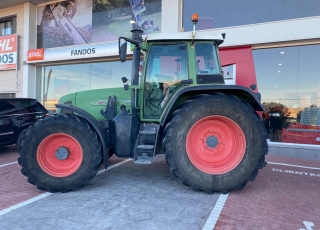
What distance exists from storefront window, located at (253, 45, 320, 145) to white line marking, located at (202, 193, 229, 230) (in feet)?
16.5

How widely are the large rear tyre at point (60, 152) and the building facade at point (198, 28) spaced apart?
5670 mm

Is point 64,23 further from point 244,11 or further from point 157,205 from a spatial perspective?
point 157,205

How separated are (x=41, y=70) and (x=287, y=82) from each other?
10880mm

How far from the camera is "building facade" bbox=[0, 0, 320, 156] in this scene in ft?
24.3

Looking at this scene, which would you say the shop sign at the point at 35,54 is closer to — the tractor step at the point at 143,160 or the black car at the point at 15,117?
the black car at the point at 15,117

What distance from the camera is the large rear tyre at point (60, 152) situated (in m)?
3.83

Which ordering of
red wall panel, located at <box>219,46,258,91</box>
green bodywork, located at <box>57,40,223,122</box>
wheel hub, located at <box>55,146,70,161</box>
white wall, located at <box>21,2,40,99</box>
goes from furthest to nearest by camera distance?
1. white wall, located at <box>21,2,40,99</box>
2. red wall panel, located at <box>219,46,258,91</box>
3. green bodywork, located at <box>57,40,223,122</box>
4. wheel hub, located at <box>55,146,70,161</box>

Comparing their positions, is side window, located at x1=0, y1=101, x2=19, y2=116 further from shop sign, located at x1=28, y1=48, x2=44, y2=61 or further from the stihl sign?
the stihl sign

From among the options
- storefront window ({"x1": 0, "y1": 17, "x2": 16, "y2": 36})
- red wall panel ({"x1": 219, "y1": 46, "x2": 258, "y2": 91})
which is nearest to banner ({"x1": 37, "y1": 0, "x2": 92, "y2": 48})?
storefront window ({"x1": 0, "y1": 17, "x2": 16, "y2": 36})

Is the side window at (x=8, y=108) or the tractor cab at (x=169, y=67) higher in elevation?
the tractor cab at (x=169, y=67)

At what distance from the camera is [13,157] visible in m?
6.61

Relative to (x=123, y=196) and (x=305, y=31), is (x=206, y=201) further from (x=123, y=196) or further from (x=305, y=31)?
(x=305, y=31)

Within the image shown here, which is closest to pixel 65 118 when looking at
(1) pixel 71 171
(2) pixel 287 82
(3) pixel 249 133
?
(1) pixel 71 171

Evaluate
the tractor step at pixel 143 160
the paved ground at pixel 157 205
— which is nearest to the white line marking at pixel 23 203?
the paved ground at pixel 157 205
